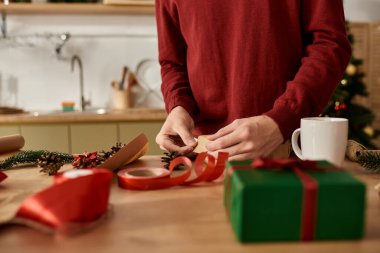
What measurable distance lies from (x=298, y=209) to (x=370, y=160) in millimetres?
416

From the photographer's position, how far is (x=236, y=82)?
1122 millimetres

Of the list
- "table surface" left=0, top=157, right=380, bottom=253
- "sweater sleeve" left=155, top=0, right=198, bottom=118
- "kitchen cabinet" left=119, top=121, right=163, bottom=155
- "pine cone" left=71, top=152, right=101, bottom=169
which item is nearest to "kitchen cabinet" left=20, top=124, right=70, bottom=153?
"kitchen cabinet" left=119, top=121, right=163, bottom=155

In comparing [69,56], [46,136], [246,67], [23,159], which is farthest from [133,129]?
[23,159]

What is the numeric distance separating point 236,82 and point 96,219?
2.29 ft

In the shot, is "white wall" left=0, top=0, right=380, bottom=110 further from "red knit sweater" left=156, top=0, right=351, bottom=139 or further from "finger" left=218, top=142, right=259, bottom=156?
"finger" left=218, top=142, right=259, bottom=156

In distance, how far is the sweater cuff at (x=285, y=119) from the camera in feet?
2.85

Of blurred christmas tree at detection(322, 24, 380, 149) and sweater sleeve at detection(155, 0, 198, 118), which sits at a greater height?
sweater sleeve at detection(155, 0, 198, 118)

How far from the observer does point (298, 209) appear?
45cm

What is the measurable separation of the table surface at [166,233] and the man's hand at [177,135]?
10.5 inches

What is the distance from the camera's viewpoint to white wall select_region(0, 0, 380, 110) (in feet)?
9.60

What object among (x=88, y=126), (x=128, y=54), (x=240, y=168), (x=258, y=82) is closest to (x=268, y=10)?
(x=258, y=82)

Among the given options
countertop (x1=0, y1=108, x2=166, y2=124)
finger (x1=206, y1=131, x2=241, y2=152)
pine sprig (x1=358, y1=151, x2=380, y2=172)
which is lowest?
countertop (x1=0, y1=108, x2=166, y2=124)

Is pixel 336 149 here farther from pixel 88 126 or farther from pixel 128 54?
pixel 128 54

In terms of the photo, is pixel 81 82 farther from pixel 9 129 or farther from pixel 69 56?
pixel 9 129
